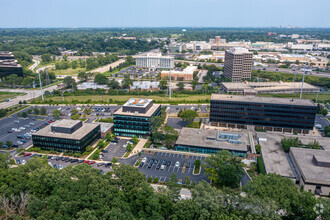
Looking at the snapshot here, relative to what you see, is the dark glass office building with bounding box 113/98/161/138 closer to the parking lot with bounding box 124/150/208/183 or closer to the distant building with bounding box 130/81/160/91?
the parking lot with bounding box 124/150/208/183


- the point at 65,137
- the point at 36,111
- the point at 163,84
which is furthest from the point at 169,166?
the point at 163,84

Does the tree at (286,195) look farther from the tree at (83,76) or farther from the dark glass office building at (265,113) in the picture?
the tree at (83,76)

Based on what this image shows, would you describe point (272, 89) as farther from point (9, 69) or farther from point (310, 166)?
point (9, 69)

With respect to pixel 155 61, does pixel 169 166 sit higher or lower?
lower

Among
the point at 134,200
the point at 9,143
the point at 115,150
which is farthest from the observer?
the point at 115,150

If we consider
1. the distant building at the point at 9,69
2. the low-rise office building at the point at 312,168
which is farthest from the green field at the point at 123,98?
the low-rise office building at the point at 312,168

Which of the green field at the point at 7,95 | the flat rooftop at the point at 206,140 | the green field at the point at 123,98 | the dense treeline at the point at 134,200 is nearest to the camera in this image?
the dense treeline at the point at 134,200

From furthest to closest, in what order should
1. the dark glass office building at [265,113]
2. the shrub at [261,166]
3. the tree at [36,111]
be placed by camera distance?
the tree at [36,111]
the dark glass office building at [265,113]
the shrub at [261,166]

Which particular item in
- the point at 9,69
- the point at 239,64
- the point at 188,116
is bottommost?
the point at 188,116
